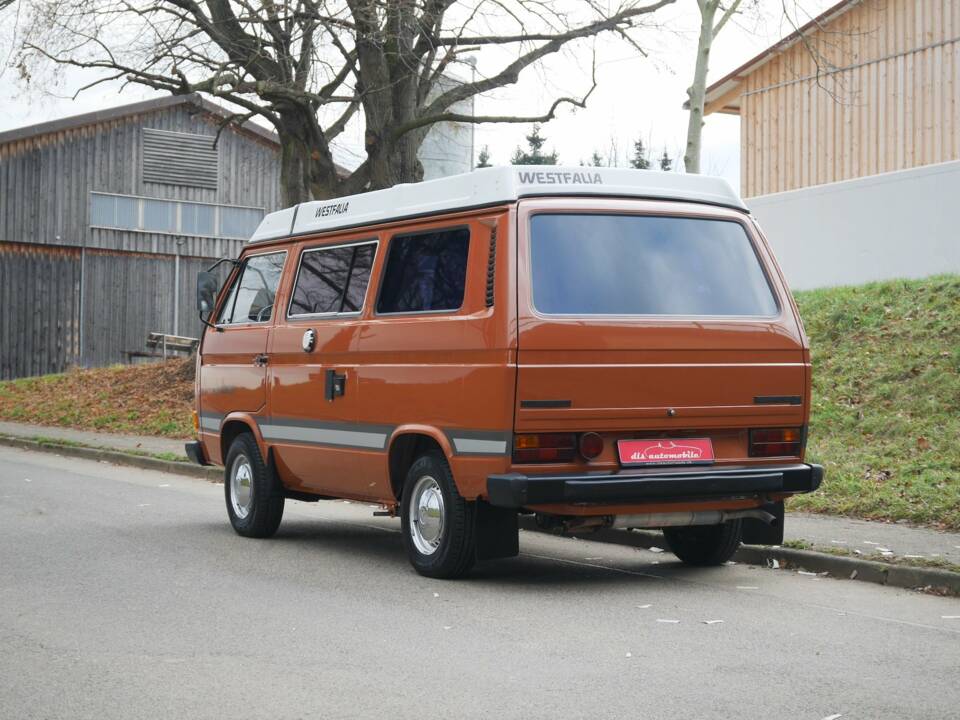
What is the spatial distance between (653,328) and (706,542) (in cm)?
191

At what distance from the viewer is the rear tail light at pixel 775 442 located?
8.59m

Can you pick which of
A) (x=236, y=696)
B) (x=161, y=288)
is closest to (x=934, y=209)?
(x=236, y=696)

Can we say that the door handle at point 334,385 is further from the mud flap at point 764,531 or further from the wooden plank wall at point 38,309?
the wooden plank wall at point 38,309

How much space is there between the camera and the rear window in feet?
26.8

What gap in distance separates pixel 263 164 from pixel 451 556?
32.9 m

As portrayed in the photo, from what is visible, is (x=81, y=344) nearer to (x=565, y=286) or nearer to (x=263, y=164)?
(x=263, y=164)

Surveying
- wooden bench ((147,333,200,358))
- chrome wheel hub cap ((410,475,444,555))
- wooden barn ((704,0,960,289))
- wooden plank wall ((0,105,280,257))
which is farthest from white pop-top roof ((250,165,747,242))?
wooden plank wall ((0,105,280,257))

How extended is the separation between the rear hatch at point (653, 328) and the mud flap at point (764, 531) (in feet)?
1.93

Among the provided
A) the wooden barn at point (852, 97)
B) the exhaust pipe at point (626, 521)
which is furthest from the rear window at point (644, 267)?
the wooden barn at point (852, 97)

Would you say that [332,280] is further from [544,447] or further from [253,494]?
[544,447]

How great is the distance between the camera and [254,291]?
11078 mm

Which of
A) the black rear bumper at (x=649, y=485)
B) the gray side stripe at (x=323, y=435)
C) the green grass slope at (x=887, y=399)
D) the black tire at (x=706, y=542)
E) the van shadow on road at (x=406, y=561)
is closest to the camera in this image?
the black rear bumper at (x=649, y=485)

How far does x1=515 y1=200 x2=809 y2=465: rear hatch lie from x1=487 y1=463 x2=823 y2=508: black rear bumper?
196mm

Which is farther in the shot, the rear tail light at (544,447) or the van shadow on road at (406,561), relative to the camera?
the van shadow on road at (406,561)
